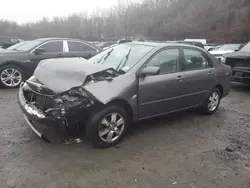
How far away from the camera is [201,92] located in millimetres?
4648

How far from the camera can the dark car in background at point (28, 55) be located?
22.1 feet

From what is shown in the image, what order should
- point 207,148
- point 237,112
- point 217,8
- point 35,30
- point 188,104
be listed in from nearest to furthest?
1. point 207,148
2. point 188,104
3. point 237,112
4. point 217,8
5. point 35,30

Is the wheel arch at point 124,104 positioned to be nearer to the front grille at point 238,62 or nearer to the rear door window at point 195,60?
the rear door window at point 195,60

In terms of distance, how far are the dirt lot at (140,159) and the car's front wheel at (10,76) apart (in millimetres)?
2617

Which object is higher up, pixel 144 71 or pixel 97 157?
pixel 144 71

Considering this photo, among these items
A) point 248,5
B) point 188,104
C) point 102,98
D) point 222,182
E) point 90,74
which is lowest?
point 222,182

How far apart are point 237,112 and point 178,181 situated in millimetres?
3357

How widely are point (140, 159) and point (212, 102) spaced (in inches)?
103

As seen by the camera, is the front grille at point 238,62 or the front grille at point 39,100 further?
the front grille at point 238,62

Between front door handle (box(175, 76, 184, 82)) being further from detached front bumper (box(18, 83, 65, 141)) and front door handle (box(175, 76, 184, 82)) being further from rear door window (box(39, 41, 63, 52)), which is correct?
rear door window (box(39, 41, 63, 52))

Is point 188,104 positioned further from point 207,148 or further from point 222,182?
point 222,182

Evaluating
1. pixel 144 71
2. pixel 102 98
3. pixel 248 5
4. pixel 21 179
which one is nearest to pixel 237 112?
pixel 144 71

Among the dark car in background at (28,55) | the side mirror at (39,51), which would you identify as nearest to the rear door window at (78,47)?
the dark car in background at (28,55)

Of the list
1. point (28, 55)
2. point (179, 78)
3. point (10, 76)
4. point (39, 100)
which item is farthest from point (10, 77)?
point (179, 78)
